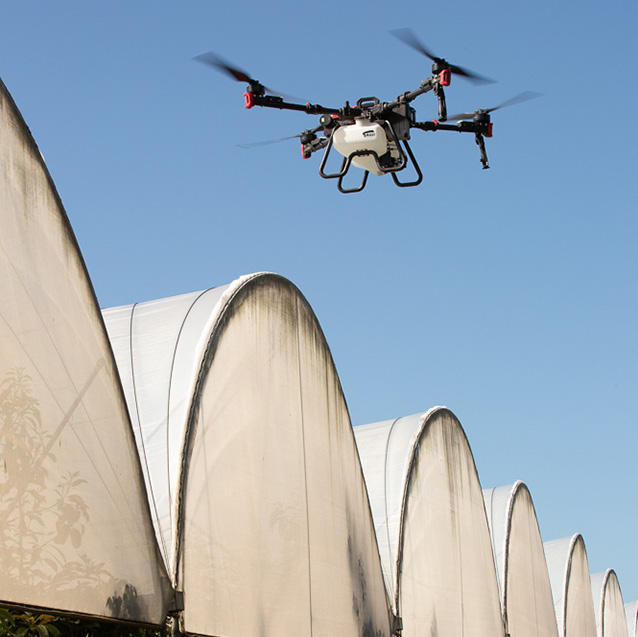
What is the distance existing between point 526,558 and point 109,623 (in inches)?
752

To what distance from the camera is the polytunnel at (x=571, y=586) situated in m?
32.2

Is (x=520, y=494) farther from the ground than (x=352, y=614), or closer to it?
farther from the ground

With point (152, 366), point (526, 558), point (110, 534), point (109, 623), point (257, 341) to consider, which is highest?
point (526, 558)

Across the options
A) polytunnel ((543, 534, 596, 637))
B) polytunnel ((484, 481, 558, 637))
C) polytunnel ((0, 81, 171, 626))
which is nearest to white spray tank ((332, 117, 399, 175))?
polytunnel ((0, 81, 171, 626))

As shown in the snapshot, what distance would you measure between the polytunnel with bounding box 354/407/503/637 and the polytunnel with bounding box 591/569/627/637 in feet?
57.3

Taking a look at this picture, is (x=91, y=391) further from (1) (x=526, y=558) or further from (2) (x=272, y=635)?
(1) (x=526, y=558)

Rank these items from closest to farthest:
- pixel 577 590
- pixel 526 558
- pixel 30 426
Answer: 1. pixel 30 426
2. pixel 526 558
3. pixel 577 590

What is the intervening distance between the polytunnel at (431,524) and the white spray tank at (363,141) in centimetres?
605

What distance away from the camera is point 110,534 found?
9.78 meters

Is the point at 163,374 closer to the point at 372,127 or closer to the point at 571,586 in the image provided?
the point at 372,127

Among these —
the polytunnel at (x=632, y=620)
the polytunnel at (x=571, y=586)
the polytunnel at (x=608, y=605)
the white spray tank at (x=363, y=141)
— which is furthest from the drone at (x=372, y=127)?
the polytunnel at (x=632, y=620)

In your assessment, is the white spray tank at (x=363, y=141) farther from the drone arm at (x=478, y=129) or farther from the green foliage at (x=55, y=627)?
the green foliage at (x=55, y=627)

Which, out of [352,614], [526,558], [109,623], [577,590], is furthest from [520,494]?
[109,623]

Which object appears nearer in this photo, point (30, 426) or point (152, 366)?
point (30, 426)
